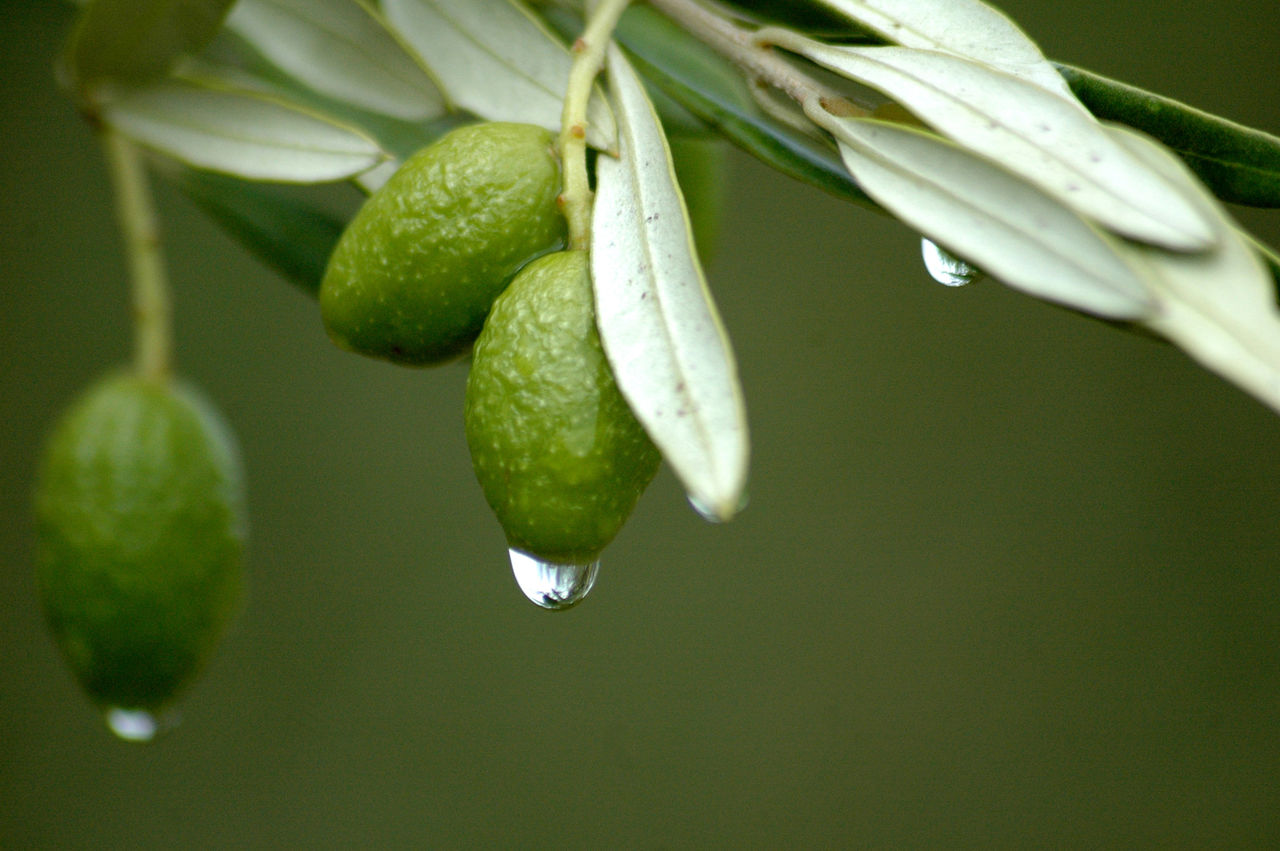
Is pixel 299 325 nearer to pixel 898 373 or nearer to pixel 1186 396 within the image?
Answer: pixel 898 373

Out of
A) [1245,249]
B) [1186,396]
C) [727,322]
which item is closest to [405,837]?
[727,322]

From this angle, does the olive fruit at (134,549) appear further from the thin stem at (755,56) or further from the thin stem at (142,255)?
the thin stem at (755,56)

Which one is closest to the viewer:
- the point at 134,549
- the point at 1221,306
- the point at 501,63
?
the point at 1221,306

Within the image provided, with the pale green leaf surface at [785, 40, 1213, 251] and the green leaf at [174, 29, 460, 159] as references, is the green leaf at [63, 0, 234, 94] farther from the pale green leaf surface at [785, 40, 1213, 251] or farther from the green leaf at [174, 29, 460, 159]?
the pale green leaf surface at [785, 40, 1213, 251]

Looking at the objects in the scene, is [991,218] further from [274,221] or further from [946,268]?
[274,221]

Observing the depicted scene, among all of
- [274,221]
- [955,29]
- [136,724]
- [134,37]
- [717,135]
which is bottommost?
[136,724]

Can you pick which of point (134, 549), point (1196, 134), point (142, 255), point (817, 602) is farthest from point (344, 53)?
point (817, 602)
